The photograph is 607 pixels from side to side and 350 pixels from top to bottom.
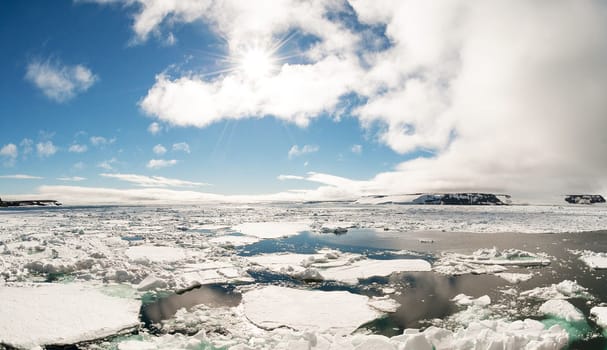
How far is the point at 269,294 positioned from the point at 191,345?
339 centimetres

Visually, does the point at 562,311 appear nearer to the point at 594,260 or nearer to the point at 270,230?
the point at 594,260

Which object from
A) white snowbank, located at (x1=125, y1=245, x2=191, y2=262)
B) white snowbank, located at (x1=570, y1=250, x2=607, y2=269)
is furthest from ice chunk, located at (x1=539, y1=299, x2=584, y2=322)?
white snowbank, located at (x1=125, y1=245, x2=191, y2=262)

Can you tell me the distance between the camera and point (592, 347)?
564 centimetres

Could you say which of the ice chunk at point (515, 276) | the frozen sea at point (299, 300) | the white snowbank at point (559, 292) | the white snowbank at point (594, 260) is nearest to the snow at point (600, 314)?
the frozen sea at point (299, 300)

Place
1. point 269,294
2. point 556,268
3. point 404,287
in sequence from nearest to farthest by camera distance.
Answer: point 269,294
point 404,287
point 556,268

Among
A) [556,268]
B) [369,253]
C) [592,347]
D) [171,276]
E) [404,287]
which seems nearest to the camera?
[592,347]

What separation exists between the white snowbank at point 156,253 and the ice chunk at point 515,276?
11704mm

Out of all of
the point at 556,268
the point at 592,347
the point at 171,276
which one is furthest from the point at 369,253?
the point at 592,347

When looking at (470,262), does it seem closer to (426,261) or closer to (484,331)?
(426,261)

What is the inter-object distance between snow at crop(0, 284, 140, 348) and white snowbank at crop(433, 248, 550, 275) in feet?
32.0

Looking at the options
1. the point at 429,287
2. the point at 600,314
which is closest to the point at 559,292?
the point at 600,314

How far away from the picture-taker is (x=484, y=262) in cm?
1258

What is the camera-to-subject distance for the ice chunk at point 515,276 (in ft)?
32.9

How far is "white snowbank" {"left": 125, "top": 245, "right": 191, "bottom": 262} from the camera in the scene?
12969 millimetres
